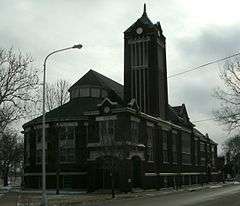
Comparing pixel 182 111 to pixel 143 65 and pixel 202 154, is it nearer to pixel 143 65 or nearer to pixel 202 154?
pixel 202 154

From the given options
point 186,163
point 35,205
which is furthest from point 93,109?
point 35,205

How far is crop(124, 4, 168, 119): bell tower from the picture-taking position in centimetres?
8000

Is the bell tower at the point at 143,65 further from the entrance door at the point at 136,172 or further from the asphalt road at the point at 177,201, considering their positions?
the asphalt road at the point at 177,201

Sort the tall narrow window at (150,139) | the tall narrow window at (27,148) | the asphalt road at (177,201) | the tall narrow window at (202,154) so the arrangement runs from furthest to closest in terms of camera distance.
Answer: the tall narrow window at (202,154)
the tall narrow window at (27,148)
the tall narrow window at (150,139)
the asphalt road at (177,201)

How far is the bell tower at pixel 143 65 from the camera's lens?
262ft

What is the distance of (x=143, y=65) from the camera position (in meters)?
80.5

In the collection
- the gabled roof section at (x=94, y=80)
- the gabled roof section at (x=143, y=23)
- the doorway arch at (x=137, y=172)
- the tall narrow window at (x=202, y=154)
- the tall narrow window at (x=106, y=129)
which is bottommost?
the doorway arch at (x=137, y=172)

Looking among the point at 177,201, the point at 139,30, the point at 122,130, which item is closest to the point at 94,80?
the point at 139,30

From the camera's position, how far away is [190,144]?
103500 millimetres

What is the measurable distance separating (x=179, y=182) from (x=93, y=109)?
76.3ft

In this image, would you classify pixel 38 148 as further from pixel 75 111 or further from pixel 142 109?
pixel 142 109

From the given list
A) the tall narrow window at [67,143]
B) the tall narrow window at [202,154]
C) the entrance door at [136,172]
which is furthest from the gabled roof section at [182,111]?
the entrance door at [136,172]

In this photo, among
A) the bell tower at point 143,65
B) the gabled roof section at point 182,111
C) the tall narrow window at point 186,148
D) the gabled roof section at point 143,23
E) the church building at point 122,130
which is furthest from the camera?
the gabled roof section at point 182,111

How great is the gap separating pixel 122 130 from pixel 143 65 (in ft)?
60.8
